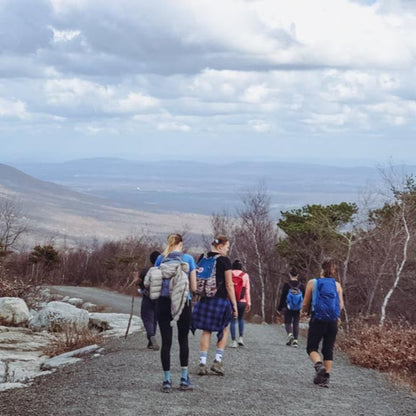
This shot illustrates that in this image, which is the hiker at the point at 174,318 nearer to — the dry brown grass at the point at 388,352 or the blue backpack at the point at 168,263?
the blue backpack at the point at 168,263

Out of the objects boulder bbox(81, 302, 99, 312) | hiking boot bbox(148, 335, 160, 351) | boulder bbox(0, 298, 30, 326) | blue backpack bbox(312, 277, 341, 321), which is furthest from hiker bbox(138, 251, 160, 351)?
boulder bbox(81, 302, 99, 312)

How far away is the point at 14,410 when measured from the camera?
29.9 feet

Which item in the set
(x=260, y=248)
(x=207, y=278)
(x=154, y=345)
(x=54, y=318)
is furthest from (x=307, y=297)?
(x=260, y=248)

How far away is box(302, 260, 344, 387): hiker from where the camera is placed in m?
10.7

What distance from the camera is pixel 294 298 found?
16.6 metres

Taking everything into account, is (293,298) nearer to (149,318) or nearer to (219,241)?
(149,318)

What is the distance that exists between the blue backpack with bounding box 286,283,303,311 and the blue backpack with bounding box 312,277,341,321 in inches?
226

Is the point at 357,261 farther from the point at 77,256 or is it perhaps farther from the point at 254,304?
the point at 77,256

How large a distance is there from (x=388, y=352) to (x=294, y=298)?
292 cm

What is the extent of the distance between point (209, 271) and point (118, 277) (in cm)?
4303

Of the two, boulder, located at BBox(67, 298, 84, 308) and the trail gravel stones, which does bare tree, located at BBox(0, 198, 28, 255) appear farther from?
the trail gravel stones

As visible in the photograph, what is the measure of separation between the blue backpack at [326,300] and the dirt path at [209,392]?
1.09m

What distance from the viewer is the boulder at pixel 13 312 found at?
71.5 ft

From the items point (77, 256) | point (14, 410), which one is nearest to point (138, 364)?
point (14, 410)
